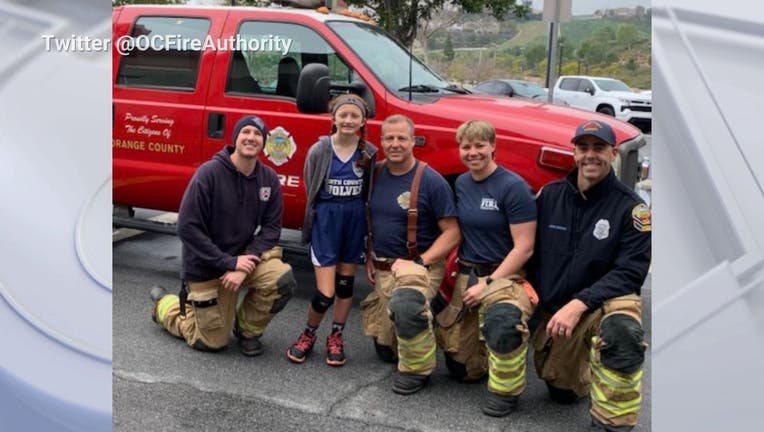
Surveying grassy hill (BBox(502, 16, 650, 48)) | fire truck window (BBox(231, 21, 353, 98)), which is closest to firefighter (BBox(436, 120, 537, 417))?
grassy hill (BBox(502, 16, 650, 48))

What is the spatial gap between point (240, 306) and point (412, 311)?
1126 mm

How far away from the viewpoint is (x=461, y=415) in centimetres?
344

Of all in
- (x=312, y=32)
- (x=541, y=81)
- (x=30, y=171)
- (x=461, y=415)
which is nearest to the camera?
(x=30, y=171)

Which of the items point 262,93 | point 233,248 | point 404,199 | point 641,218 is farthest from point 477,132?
point 262,93

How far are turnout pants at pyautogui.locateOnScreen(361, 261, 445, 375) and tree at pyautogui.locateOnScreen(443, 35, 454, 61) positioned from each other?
3.19ft

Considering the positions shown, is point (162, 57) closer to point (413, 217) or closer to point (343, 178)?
point (343, 178)

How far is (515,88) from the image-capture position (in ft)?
11.4

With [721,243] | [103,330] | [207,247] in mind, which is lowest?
[207,247]

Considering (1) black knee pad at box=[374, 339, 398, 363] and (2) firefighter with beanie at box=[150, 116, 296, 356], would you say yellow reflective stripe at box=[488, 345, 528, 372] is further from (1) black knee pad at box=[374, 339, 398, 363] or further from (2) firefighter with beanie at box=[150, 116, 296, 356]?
(2) firefighter with beanie at box=[150, 116, 296, 356]

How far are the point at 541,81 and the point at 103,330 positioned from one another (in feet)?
5.43

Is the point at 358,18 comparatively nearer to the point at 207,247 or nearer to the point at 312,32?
the point at 312,32

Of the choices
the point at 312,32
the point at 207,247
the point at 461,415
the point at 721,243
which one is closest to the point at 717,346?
the point at 721,243

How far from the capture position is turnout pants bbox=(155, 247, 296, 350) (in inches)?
159

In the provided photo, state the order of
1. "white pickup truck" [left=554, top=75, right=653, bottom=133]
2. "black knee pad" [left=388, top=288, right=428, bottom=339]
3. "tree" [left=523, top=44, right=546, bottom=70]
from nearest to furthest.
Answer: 1. "white pickup truck" [left=554, top=75, right=653, bottom=133]
2. "tree" [left=523, top=44, right=546, bottom=70]
3. "black knee pad" [left=388, top=288, right=428, bottom=339]
